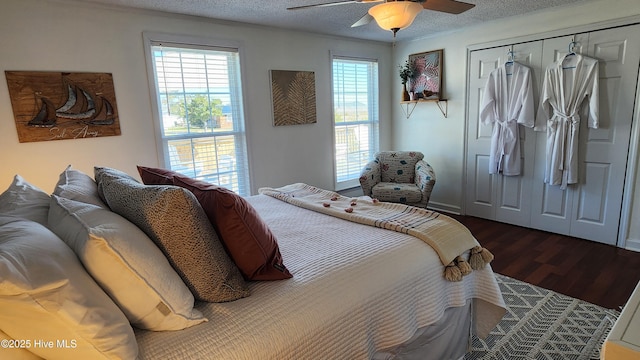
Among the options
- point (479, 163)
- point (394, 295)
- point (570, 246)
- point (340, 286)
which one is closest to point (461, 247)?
point (394, 295)

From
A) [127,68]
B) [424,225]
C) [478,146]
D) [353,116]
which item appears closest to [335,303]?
[424,225]

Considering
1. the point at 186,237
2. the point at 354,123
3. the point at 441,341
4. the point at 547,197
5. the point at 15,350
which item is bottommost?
the point at 441,341

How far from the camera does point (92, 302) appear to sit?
849 mm

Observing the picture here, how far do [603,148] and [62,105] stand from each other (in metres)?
4.70

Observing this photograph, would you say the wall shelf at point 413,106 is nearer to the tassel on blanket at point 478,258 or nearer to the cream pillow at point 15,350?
the tassel on blanket at point 478,258

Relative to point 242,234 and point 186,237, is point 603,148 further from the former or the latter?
point 186,237

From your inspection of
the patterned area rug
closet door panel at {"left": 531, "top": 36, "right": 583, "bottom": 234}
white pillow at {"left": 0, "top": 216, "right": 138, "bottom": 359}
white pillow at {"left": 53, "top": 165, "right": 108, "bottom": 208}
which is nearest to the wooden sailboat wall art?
white pillow at {"left": 53, "top": 165, "right": 108, "bottom": 208}

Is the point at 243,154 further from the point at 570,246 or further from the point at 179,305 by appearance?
the point at 570,246

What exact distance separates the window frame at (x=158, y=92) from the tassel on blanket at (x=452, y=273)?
2499 mm

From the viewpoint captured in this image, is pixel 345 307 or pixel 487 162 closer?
pixel 345 307

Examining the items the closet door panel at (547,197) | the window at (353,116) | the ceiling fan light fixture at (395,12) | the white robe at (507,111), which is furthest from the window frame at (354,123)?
the ceiling fan light fixture at (395,12)

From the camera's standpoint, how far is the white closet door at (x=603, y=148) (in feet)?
10.2

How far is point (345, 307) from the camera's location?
1.25 m

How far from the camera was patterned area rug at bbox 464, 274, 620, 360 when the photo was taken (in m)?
2.00
